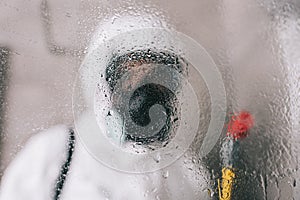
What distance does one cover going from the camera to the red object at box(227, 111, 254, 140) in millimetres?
903

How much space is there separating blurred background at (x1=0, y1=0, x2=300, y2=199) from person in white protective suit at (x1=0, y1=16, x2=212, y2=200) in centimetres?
3

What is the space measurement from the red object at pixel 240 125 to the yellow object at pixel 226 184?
2.7 inches

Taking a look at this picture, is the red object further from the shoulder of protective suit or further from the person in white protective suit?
the shoulder of protective suit

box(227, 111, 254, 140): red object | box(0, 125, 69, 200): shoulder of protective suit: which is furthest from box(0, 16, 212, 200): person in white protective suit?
box(227, 111, 254, 140): red object

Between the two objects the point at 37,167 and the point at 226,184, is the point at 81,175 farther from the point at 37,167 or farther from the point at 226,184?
the point at 226,184

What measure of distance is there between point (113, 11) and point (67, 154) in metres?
0.31

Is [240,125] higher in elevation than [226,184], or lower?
higher

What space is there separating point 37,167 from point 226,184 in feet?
1.27

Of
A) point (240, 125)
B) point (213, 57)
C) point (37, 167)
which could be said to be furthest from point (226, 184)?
point (37, 167)

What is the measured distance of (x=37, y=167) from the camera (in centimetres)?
94

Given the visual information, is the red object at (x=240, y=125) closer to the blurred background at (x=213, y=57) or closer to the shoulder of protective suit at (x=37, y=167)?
the blurred background at (x=213, y=57)

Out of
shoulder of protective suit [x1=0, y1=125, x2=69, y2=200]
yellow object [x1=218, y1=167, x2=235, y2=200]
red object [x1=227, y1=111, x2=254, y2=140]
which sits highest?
red object [x1=227, y1=111, x2=254, y2=140]

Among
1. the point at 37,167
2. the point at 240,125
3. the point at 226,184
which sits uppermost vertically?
the point at 240,125

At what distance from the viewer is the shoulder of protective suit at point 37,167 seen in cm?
93
